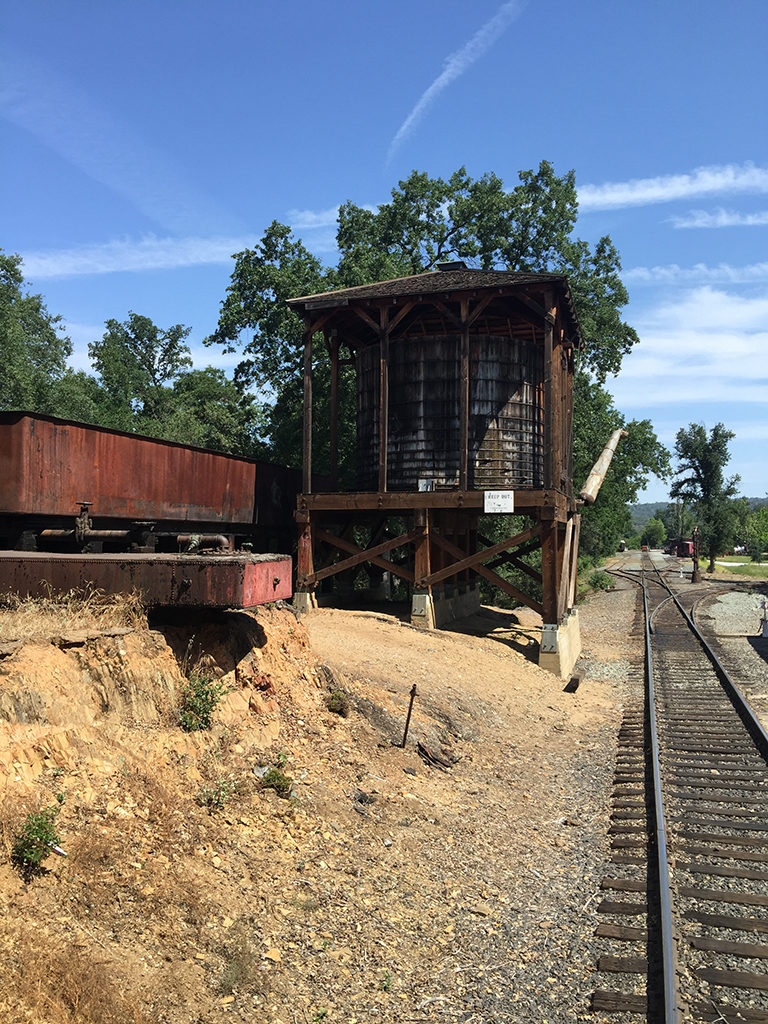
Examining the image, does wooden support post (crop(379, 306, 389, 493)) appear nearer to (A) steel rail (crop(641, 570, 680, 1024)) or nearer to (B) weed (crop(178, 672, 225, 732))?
(A) steel rail (crop(641, 570, 680, 1024))

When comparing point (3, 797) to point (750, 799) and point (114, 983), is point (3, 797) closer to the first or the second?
point (114, 983)

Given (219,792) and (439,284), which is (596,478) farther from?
(219,792)

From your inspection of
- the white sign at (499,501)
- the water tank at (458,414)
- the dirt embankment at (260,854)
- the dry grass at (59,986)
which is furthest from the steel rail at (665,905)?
the water tank at (458,414)

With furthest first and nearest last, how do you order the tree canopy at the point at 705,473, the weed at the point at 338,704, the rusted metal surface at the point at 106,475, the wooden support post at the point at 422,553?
1. the tree canopy at the point at 705,473
2. the wooden support post at the point at 422,553
3. the rusted metal surface at the point at 106,475
4. the weed at the point at 338,704

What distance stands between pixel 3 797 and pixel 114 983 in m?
1.48

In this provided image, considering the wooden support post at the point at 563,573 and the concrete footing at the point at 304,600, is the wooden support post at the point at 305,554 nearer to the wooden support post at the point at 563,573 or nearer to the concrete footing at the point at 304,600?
the concrete footing at the point at 304,600

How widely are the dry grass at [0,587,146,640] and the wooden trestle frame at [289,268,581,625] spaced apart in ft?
36.9

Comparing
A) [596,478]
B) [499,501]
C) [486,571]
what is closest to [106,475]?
[499,501]

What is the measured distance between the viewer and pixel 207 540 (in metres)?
9.00

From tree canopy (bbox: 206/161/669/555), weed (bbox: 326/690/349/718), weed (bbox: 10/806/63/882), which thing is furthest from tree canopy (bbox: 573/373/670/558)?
weed (bbox: 10/806/63/882)

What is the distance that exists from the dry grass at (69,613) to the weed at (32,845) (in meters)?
1.84

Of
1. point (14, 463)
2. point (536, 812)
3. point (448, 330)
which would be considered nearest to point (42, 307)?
point (448, 330)

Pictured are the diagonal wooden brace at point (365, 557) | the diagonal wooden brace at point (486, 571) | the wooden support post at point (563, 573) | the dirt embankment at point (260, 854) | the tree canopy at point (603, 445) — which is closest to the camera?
the dirt embankment at point (260, 854)

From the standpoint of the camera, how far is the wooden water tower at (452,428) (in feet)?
59.1
